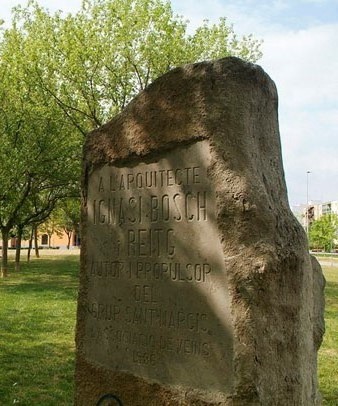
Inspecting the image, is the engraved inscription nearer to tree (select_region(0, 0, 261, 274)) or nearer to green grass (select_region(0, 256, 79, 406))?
green grass (select_region(0, 256, 79, 406))

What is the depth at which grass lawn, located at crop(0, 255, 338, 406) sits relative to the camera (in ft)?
21.7

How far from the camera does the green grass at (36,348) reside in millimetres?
6588

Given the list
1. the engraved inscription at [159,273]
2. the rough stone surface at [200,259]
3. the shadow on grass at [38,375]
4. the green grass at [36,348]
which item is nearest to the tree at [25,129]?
the green grass at [36,348]

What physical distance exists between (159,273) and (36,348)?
5.15 metres

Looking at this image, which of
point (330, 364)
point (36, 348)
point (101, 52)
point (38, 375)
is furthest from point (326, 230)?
point (38, 375)

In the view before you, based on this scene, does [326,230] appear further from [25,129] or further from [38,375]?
[38,375]

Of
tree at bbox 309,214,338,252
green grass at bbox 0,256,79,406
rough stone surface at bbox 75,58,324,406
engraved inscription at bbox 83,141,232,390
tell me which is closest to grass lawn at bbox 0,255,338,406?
green grass at bbox 0,256,79,406

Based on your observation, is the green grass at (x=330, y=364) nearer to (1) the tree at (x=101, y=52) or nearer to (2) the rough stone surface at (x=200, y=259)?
(2) the rough stone surface at (x=200, y=259)

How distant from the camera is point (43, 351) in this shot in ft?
28.7

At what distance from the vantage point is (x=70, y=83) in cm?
2234

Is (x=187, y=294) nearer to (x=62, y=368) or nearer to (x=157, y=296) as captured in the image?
(x=157, y=296)

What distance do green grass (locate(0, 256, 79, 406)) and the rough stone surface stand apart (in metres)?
1.78

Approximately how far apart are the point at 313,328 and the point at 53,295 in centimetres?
1286

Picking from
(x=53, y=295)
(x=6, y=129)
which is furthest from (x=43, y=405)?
(x=6, y=129)
